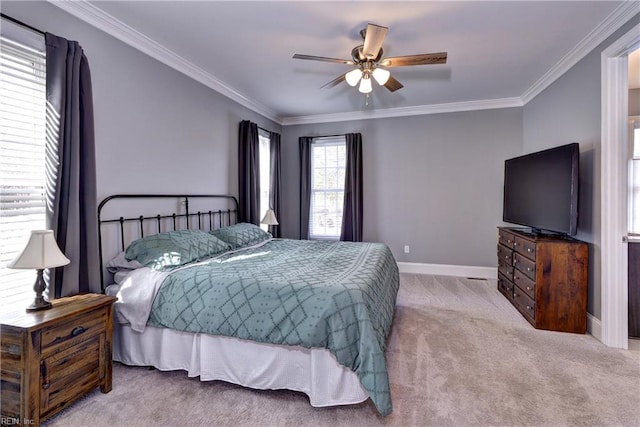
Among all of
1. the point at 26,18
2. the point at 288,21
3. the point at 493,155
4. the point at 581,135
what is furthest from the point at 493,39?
the point at 26,18

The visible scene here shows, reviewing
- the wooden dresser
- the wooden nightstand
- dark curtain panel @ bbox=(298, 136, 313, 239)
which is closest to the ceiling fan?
the wooden dresser

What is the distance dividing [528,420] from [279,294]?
60.9 inches

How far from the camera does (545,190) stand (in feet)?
10.3

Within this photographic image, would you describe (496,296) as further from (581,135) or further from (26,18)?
(26,18)

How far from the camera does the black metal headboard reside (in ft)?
7.95

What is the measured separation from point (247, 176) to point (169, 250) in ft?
6.12

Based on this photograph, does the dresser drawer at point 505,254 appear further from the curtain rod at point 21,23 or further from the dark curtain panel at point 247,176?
the curtain rod at point 21,23

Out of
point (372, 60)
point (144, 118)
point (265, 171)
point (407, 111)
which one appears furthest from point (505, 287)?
point (144, 118)

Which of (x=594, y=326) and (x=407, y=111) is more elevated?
(x=407, y=111)

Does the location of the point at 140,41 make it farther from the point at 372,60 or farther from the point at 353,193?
the point at 353,193

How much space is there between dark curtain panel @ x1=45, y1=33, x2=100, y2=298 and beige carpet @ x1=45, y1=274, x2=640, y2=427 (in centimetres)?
80

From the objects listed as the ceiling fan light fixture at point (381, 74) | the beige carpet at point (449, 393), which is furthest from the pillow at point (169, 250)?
the ceiling fan light fixture at point (381, 74)

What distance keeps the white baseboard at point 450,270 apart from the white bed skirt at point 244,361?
133 inches

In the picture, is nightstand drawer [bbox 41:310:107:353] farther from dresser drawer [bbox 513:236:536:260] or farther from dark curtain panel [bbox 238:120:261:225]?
dresser drawer [bbox 513:236:536:260]
